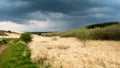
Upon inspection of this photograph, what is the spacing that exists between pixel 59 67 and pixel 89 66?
2.48 meters

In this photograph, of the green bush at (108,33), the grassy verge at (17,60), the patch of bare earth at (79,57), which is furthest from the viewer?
the green bush at (108,33)

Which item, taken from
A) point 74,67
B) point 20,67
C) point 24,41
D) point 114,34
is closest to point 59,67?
point 74,67

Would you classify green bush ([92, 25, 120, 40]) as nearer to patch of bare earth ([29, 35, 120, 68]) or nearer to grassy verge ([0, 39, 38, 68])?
patch of bare earth ([29, 35, 120, 68])

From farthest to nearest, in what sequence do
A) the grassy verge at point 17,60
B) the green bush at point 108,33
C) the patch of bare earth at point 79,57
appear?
the green bush at point 108,33
the patch of bare earth at point 79,57
the grassy verge at point 17,60

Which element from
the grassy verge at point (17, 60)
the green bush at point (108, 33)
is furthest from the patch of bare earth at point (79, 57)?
the green bush at point (108, 33)

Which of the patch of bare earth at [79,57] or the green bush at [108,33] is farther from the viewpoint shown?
the green bush at [108,33]

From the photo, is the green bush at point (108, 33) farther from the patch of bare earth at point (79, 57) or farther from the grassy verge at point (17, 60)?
the grassy verge at point (17, 60)

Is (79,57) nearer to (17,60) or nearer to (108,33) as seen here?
(17,60)

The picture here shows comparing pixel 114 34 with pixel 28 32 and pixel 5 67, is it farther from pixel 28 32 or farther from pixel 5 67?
pixel 5 67

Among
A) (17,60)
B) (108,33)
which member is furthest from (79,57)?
(108,33)

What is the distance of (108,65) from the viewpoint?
82.7 feet

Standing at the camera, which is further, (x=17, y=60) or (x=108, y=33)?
(x=108, y=33)

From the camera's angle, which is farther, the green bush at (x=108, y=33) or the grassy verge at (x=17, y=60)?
the green bush at (x=108, y=33)

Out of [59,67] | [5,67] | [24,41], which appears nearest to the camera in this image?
[59,67]
